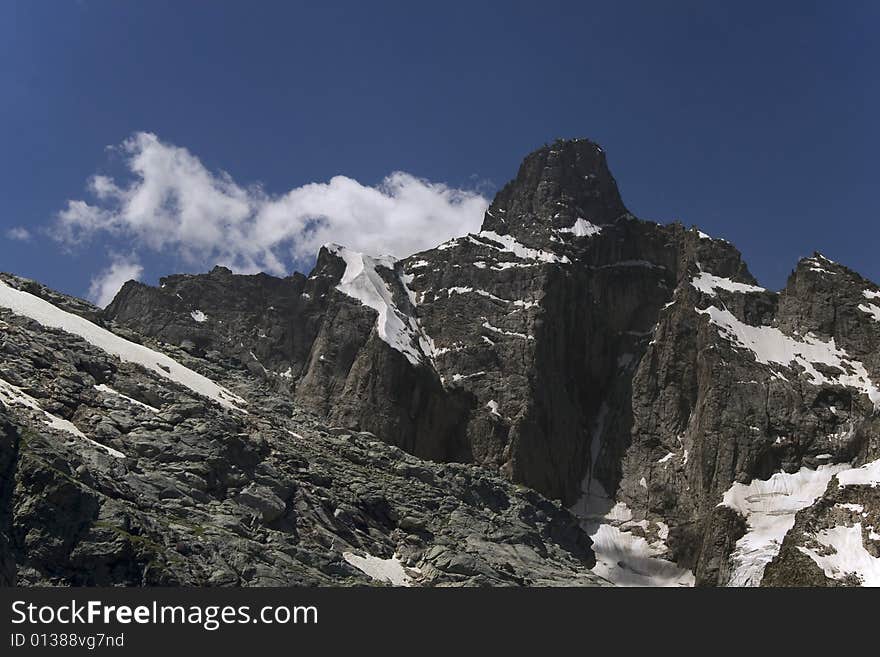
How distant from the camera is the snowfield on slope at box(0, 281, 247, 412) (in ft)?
326

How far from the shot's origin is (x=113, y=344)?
103250 millimetres

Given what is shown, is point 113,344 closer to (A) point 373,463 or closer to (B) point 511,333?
(A) point 373,463

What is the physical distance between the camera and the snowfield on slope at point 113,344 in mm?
99500

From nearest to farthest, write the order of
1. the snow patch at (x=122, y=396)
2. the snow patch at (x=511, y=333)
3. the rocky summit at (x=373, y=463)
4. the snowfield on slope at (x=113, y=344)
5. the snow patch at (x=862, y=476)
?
the rocky summit at (x=373, y=463)
the snow patch at (x=122, y=396)
the snowfield on slope at (x=113, y=344)
the snow patch at (x=862, y=476)
the snow patch at (x=511, y=333)

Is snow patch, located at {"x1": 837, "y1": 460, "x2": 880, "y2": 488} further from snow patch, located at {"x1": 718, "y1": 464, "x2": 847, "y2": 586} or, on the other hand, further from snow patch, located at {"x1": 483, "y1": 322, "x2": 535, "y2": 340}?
snow patch, located at {"x1": 483, "y1": 322, "x2": 535, "y2": 340}

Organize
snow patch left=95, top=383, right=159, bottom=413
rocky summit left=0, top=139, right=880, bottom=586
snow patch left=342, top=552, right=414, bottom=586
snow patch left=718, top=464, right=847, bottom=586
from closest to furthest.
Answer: rocky summit left=0, top=139, right=880, bottom=586
snow patch left=342, top=552, right=414, bottom=586
snow patch left=95, top=383, right=159, bottom=413
snow patch left=718, top=464, right=847, bottom=586

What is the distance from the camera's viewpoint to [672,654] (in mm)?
39750

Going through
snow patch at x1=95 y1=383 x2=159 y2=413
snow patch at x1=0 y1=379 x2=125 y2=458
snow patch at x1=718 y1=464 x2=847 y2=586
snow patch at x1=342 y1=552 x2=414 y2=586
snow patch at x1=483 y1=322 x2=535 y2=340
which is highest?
snow patch at x1=483 y1=322 x2=535 y2=340

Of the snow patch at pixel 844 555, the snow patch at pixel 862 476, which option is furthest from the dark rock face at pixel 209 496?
the snow patch at pixel 862 476

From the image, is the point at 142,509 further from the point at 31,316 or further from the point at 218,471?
the point at 31,316

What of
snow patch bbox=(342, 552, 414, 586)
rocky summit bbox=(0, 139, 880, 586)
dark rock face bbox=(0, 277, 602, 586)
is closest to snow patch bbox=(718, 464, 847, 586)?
rocky summit bbox=(0, 139, 880, 586)

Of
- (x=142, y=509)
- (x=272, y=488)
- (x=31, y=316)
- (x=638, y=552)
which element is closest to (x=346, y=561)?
(x=272, y=488)

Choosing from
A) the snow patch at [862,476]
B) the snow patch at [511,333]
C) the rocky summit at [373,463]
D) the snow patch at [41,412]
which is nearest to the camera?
the rocky summit at [373,463]

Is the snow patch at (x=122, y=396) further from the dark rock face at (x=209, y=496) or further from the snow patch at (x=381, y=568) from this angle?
the snow patch at (x=381, y=568)
